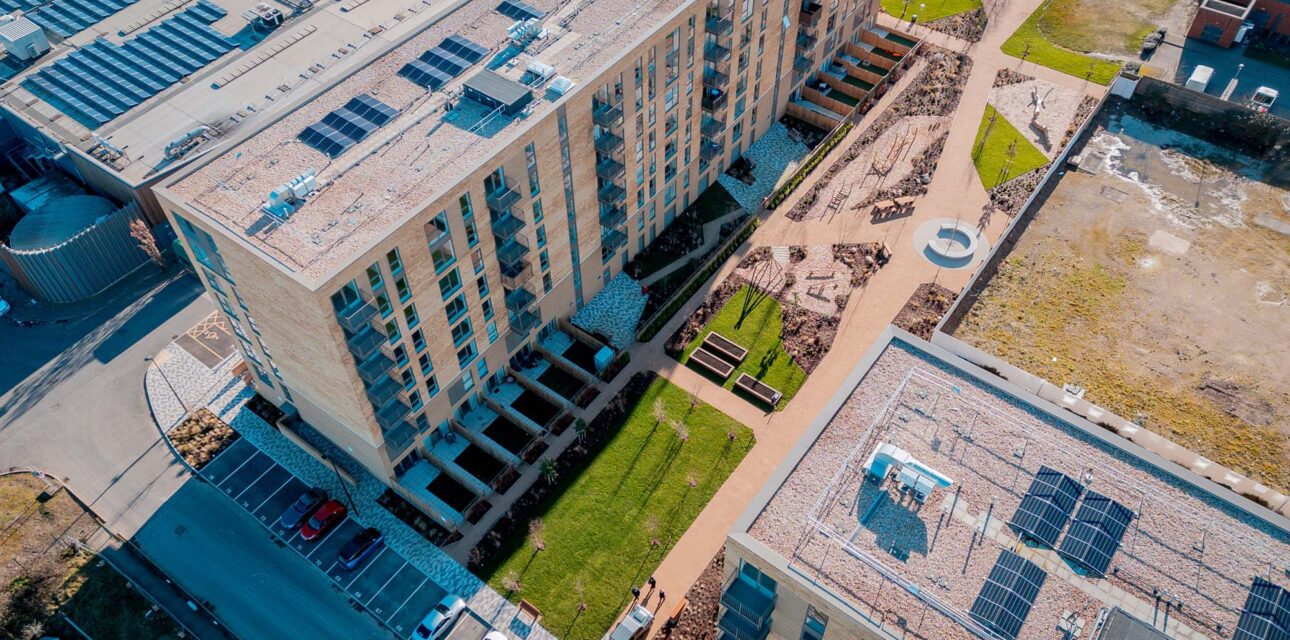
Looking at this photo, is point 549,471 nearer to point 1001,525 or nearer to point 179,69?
point 1001,525

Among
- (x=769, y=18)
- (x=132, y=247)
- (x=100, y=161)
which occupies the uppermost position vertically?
(x=769, y=18)

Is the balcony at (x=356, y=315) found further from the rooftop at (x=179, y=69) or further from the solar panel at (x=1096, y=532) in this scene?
the solar panel at (x=1096, y=532)

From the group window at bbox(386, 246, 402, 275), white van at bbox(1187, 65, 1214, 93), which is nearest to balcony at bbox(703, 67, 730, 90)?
window at bbox(386, 246, 402, 275)

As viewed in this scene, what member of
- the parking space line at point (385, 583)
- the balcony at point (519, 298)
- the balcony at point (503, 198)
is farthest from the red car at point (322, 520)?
the balcony at point (503, 198)

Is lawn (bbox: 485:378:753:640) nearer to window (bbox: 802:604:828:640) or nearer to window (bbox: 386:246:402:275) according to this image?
window (bbox: 802:604:828:640)

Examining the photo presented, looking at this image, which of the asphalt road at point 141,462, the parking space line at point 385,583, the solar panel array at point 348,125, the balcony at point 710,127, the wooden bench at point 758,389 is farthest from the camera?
the balcony at point 710,127

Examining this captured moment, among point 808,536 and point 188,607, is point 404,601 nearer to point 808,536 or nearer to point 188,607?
point 188,607

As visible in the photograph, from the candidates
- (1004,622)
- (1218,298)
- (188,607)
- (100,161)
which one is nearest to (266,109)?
(100,161)
